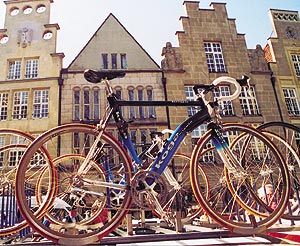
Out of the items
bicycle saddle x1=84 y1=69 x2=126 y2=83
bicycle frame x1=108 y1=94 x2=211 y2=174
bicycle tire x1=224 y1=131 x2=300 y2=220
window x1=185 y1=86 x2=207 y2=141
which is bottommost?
bicycle tire x1=224 y1=131 x2=300 y2=220

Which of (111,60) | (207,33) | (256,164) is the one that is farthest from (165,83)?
(256,164)

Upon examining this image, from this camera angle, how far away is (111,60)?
1938 centimetres

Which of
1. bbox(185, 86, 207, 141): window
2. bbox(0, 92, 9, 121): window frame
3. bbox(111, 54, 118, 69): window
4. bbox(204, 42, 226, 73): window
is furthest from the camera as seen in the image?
bbox(204, 42, 226, 73): window

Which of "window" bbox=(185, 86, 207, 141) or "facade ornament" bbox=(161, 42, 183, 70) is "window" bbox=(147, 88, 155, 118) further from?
"window" bbox=(185, 86, 207, 141)

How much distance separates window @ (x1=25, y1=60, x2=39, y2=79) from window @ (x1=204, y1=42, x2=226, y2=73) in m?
12.2

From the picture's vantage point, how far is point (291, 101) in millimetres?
19766

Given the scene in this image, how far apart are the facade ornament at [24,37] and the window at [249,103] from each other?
15682 millimetres

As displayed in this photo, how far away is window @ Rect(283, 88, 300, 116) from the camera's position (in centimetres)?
1942

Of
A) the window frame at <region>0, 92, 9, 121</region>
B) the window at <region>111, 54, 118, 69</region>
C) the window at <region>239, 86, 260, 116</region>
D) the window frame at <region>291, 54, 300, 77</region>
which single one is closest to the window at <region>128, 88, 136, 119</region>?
the window at <region>111, 54, 118, 69</region>

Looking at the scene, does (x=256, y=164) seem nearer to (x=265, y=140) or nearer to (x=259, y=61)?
(x=265, y=140)

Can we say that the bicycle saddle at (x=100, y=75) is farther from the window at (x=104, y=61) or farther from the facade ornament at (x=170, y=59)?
the window at (x=104, y=61)

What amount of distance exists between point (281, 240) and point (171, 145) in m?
1.53

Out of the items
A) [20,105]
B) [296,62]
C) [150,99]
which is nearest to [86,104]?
[150,99]

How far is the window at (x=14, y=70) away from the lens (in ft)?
61.3
